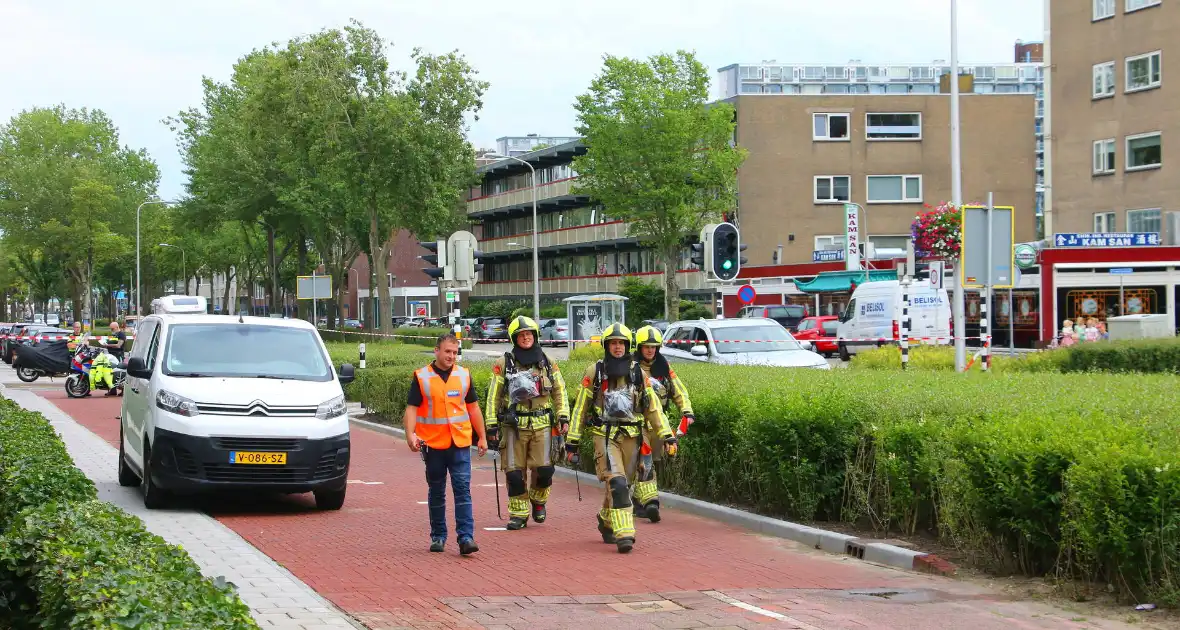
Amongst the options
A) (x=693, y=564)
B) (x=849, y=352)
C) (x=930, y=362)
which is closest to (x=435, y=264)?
(x=930, y=362)

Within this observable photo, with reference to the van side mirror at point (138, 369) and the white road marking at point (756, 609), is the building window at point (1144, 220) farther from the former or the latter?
the white road marking at point (756, 609)

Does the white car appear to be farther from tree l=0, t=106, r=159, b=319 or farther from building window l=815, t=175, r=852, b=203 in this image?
tree l=0, t=106, r=159, b=319

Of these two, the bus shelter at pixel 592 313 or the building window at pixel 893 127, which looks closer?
the bus shelter at pixel 592 313

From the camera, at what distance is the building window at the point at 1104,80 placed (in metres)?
48.4

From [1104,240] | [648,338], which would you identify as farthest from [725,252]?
[1104,240]

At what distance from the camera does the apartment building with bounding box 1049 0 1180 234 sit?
46562mm

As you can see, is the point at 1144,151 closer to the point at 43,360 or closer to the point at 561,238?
the point at 43,360

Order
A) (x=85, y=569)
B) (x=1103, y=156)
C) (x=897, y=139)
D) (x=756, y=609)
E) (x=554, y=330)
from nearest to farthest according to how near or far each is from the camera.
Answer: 1. (x=85, y=569)
2. (x=756, y=609)
3. (x=1103, y=156)
4. (x=554, y=330)
5. (x=897, y=139)

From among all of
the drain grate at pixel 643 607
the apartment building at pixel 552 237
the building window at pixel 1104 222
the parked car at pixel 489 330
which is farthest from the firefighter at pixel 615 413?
the apartment building at pixel 552 237

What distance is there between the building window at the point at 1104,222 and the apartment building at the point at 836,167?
1618 cm

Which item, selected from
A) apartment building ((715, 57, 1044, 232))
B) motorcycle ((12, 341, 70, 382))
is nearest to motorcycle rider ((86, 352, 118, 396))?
motorcycle ((12, 341, 70, 382))

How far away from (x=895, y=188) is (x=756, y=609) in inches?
2383

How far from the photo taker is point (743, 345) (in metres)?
23.5

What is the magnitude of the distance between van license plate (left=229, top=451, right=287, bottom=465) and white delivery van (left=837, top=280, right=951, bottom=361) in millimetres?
29434
